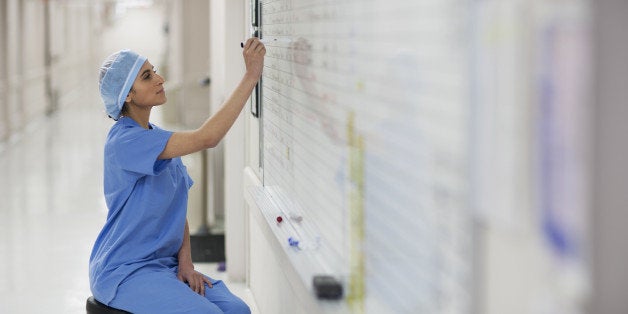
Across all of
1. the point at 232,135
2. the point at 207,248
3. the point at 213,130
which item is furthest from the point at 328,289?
the point at 207,248

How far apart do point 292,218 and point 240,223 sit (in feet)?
8.03

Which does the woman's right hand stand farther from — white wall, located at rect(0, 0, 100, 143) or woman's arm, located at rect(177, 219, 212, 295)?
white wall, located at rect(0, 0, 100, 143)

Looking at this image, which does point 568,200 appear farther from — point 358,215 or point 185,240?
point 185,240

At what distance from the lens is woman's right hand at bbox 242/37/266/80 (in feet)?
9.74

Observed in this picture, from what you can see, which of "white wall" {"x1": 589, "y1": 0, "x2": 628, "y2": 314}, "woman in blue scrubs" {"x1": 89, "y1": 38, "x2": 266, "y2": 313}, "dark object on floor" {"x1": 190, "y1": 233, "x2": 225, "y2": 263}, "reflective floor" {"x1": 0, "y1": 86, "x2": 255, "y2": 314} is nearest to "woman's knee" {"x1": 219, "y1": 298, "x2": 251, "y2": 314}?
"woman in blue scrubs" {"x1": 89, "y1": 38, "x2": 266, "y2": 313}

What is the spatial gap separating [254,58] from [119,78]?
47 centimetres

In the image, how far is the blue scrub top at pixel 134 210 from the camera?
291 cm

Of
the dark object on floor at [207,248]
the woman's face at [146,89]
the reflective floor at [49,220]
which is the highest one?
the woman's face at [146,89]

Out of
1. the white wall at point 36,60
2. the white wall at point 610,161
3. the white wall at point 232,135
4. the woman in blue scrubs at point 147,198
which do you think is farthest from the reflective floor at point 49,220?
the white wall at point 610,161

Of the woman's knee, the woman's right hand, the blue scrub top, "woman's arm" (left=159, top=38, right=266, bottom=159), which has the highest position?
the woman's right hand

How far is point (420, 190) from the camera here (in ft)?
4.98

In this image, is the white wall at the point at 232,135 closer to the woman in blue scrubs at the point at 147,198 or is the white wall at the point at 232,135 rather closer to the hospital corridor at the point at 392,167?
the hospital corridor at the point at 392,167

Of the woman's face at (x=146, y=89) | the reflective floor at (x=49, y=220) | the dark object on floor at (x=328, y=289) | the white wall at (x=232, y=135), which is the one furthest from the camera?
the reflective floor at (x=49, y=220)

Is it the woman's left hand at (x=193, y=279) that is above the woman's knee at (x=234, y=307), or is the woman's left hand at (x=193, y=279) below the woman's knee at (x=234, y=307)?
above
